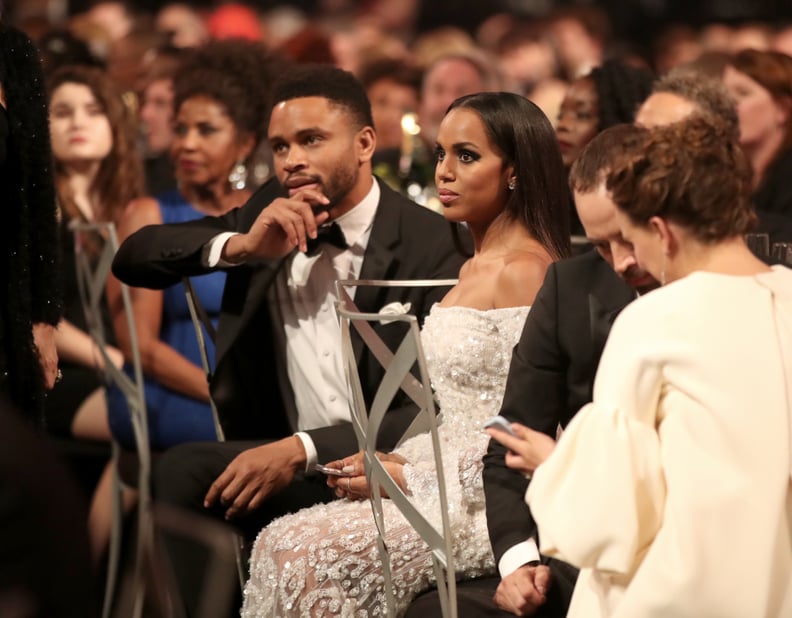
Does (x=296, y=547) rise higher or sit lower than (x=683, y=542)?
lower

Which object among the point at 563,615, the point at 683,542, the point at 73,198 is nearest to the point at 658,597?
the point at 683,542

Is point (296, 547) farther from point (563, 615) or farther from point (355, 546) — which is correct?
point (563, 615)

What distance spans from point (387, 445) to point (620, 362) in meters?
0.99

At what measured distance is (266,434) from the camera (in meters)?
3.37

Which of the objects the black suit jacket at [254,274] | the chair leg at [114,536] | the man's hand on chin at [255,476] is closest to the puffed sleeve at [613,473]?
the man's hand on chin at [255,476]

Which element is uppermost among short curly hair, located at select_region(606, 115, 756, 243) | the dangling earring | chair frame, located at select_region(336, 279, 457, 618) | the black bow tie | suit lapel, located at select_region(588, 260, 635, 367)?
short curly hair, located at select_region(606, 115, 756, 243)

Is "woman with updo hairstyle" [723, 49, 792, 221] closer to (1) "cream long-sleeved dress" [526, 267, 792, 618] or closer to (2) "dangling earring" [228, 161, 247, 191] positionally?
(2) "dangling earring" [228, 161, 247, 191]

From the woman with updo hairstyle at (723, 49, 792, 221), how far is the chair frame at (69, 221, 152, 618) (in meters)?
2.06

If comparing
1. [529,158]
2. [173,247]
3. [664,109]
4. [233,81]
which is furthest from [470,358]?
[233,81]

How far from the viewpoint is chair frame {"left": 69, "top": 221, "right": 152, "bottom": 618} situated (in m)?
3.84

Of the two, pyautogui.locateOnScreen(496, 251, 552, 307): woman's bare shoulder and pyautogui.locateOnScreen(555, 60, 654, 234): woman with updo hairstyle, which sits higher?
pyautogui.locateOnScreen(555, 60, 654, 234): woman with updo hairstyle

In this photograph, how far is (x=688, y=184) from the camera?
6.52 feet

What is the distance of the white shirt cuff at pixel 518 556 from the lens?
237 cm

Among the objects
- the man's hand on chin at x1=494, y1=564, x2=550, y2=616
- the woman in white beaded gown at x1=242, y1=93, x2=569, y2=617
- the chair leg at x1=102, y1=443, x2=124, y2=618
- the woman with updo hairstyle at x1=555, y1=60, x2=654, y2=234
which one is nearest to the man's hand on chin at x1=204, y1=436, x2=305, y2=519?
the woman in white beaded gown at x1=242, y1=93, x2=569, y2=617
